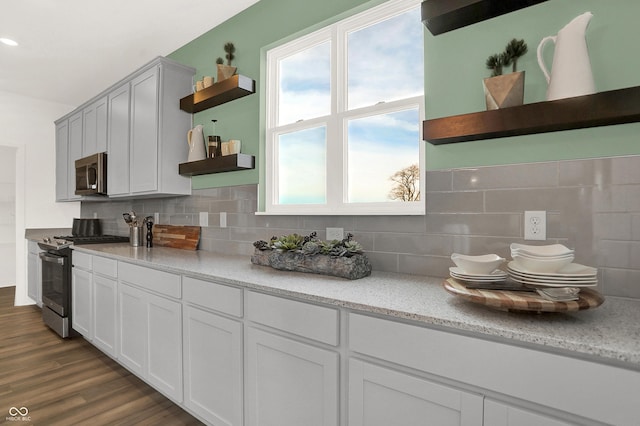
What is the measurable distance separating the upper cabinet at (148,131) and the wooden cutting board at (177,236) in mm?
326

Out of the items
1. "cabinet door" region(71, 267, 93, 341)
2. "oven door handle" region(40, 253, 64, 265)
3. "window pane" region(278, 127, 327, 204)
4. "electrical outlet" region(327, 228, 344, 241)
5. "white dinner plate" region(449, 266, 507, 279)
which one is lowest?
"cabinet door" region(71, 267, 93, 341)

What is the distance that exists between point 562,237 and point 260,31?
230cm

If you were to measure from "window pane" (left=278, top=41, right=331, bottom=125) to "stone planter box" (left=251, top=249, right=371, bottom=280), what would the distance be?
984mm

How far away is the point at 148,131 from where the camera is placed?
294 centimetres

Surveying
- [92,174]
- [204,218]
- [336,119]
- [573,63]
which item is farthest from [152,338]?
[573,63]

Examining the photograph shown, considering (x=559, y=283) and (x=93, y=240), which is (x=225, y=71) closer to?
(x=93, y=240)

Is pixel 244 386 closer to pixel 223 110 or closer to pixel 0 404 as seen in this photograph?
pixel 0 404

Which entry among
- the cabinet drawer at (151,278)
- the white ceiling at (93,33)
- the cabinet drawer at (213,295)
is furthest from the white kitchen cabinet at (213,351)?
the white ceiling at (93,33)

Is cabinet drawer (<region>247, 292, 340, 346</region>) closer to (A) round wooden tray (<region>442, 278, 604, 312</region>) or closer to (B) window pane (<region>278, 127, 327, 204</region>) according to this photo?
(A) round wooden tray (<region>442, 278, 604, 312</region>)

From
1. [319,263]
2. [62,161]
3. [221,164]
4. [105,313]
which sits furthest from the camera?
[62,161]

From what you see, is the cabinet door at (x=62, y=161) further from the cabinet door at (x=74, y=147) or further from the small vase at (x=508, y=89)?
the small vase at (x=508, y=89)

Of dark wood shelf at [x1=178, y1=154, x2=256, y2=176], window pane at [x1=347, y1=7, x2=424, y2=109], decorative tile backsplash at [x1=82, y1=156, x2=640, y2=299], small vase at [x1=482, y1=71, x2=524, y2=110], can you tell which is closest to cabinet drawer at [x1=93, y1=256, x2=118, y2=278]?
dark wood shelf at [x1=178, y1=154, x2=256, y2=176]

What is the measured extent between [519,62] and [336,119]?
3.31 feet

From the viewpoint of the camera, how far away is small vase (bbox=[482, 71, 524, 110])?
55.0 inches
